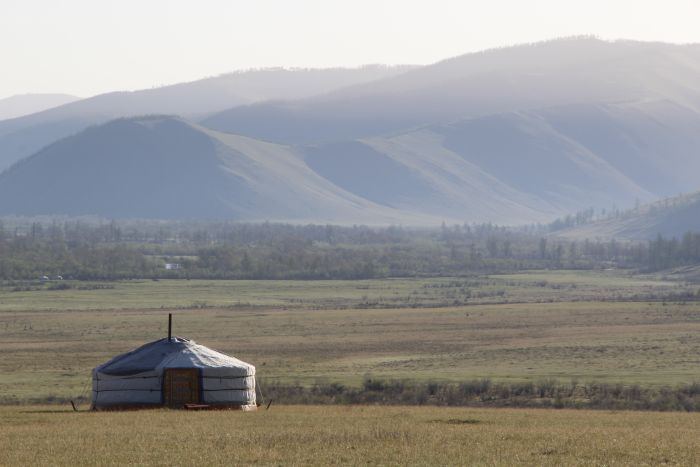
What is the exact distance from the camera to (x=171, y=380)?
41.9 m

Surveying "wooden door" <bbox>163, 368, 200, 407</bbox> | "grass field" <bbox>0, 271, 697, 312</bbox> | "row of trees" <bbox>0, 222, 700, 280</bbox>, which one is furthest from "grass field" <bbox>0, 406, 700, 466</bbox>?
"row of trees" <bbox>0, 222, 700, 280</bbox>

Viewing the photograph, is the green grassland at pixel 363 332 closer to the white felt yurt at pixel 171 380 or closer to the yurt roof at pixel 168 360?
the white felt yurt at pixel 171 380

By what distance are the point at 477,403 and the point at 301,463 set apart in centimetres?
2039

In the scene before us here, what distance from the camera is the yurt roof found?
137 ft

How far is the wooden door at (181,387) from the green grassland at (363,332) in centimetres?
807

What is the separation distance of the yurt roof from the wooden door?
198mm

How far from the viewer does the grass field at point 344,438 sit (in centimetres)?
2842

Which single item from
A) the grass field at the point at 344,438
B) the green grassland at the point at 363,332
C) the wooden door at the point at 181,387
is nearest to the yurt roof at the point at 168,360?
the wooden door at the point at 181,387

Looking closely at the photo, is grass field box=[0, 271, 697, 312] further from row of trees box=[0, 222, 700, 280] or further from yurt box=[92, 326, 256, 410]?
yurt box=[92, 326, 256, 410]

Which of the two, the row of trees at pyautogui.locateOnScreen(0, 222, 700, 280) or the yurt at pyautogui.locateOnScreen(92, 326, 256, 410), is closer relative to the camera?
the yurt at pyautogui.locateOnScreen(92, 326, 256, 410)

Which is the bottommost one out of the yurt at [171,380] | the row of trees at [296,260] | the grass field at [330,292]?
the yurt at [171,380]

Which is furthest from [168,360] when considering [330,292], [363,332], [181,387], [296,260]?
[296,260]

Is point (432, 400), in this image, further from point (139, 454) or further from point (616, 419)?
point (139, 454)

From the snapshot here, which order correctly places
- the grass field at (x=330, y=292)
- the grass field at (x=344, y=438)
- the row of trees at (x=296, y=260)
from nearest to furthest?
the grass field at (x=344, y=438)
the grass field at (x=330, y=292)
the row of trees at (x=296, y=260)
